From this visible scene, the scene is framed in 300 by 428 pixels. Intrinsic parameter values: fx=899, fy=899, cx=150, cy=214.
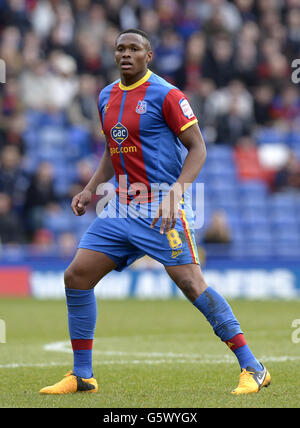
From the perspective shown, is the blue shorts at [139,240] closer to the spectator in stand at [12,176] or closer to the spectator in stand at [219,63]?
the spectator in stand at [12,176]

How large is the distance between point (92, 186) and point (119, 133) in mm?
568

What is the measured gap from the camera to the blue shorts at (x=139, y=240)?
5.91 meters

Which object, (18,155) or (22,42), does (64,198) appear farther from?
(22,42)

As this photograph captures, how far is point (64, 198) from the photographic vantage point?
677 inches

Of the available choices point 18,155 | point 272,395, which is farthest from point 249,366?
point 18,155

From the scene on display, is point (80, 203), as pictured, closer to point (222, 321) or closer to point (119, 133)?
point (119, 133)

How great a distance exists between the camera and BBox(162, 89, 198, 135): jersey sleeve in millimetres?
5852

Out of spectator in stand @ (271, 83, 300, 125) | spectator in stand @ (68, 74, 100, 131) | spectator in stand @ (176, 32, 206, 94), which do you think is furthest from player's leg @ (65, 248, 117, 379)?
spectator in stand @ (271, 83, 300, 125)

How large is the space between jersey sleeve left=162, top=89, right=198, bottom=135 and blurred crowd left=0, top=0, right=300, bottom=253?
10494 millimetres

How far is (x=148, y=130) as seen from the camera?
5.98 meters

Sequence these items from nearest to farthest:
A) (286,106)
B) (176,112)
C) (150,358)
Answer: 1. (176,112)
2. (150,358)
3. (286,106)

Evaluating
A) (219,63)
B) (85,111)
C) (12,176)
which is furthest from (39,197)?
(219,63)

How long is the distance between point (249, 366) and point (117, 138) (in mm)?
1747

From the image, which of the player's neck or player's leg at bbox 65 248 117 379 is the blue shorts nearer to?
player's leg at bbox 65 248 117 379
